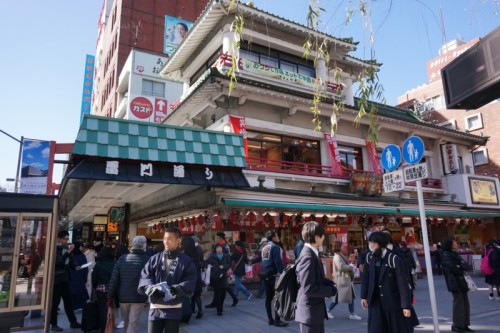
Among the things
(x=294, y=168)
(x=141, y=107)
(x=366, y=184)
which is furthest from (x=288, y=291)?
(x=141, y=107)

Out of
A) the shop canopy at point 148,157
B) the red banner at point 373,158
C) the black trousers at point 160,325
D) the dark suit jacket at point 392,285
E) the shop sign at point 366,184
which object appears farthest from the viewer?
the red banner at point 373,158

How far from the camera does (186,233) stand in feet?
50.6

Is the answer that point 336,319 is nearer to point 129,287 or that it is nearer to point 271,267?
point 271,267

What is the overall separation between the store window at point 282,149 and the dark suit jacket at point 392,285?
9.07 metres

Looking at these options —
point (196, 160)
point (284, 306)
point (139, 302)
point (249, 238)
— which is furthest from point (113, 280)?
point (249, 238)

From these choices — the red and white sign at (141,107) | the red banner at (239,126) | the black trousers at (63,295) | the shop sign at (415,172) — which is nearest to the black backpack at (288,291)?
the shop sign at (415,172)

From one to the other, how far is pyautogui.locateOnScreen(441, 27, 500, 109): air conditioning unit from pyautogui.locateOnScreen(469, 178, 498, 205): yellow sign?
60.9ft

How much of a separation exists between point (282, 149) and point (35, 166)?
9.62 meters

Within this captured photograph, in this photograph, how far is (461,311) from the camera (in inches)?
275

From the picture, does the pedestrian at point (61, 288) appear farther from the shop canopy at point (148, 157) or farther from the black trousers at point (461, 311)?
the black trousers at point (461, 311)

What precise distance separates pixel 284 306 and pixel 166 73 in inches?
757

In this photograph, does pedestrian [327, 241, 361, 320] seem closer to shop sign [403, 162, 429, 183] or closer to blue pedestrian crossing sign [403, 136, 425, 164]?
shop sign [403, 162, 429, 183]

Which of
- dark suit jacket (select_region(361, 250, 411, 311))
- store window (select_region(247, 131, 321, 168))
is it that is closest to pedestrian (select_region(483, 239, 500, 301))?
dark suit jacket (select_region(361, 250, 411, 311))

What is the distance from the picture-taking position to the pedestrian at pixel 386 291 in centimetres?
511
